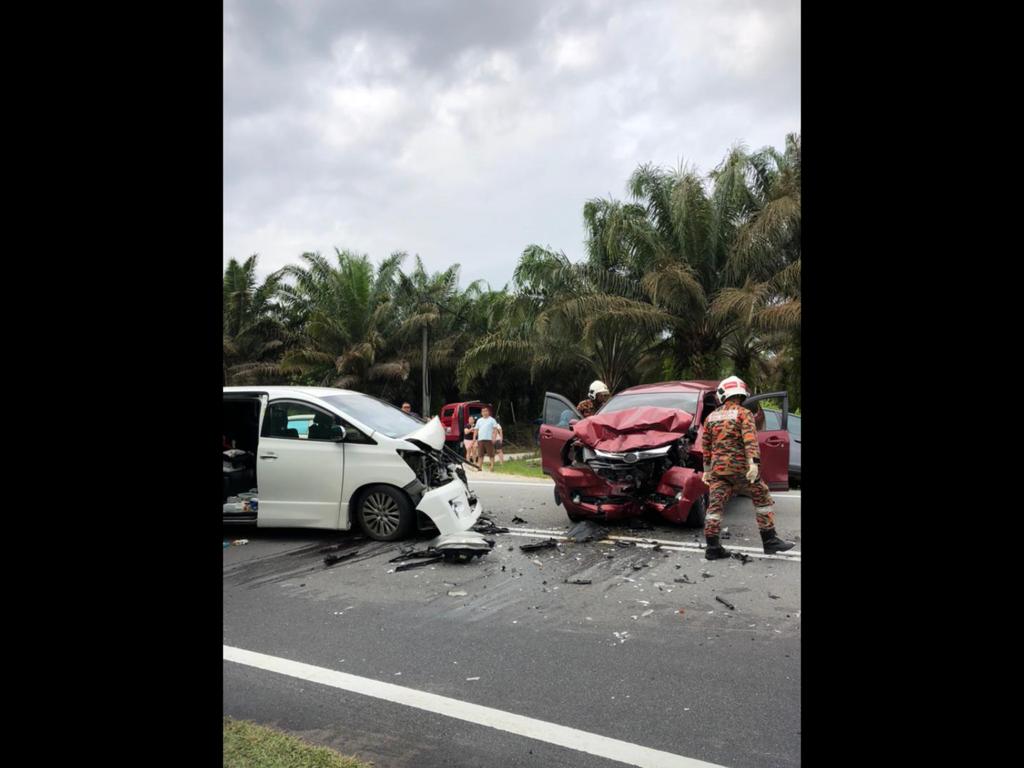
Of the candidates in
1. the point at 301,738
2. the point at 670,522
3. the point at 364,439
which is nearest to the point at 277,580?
the point at 364,439

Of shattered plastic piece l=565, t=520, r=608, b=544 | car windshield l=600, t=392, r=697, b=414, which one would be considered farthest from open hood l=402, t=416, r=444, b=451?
car windshield l=600, t=392, r=697, b=414

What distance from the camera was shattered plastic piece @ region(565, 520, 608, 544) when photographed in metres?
7.80

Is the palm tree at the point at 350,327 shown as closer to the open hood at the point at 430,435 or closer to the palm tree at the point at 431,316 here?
the palm tree at the point at 431,316

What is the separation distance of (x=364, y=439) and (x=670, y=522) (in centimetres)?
372

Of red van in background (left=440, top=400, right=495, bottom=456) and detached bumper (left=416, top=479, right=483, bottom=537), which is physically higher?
red van in background (left=440, top=400, right=495, bottom=456)

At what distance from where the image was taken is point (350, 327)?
27.9 m

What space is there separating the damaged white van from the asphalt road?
368 mm

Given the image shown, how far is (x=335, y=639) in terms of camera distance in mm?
4805

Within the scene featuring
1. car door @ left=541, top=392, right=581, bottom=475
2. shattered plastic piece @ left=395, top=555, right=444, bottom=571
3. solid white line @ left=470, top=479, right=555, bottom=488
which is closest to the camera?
shattered plastic piece @ left=395, top=555, right=444, bottom=571

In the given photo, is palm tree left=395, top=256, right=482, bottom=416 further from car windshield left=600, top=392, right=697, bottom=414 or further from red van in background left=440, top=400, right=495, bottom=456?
car windshield left=600, top=392, right=697, bottom=414

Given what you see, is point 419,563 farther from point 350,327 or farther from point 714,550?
point 350,327

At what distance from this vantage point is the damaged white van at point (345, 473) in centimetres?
742

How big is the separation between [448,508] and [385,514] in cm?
72
